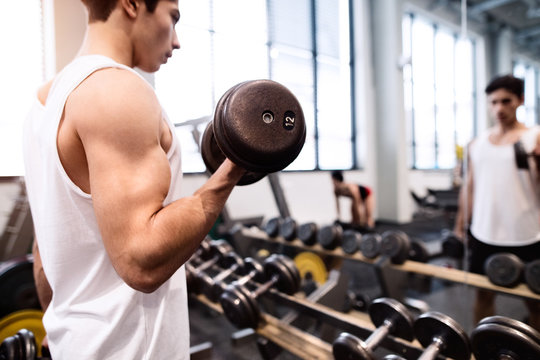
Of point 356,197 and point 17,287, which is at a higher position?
point 356,197

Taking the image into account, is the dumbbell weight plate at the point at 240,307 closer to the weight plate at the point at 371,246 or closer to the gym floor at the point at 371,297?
the gym floor at the point at 371,297

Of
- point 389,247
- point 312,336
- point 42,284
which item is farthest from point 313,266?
point 42,284

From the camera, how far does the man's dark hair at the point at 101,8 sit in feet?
1.69

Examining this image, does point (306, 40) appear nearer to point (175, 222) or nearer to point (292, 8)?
point (292, 8)

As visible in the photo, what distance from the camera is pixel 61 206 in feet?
1.54

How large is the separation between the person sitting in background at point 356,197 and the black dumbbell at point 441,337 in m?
2.72

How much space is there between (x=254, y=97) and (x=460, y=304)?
89.6 inches

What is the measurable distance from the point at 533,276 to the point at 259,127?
1.43 m

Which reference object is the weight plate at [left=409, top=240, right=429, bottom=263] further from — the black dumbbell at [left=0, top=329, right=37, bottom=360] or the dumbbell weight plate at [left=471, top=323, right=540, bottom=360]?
the black dumbbell at [left=0, top=329, right=37, bottom=360]

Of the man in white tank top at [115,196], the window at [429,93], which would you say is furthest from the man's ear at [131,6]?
the window at [429,93]

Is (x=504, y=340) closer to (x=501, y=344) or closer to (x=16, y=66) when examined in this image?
(x=501, y=344)

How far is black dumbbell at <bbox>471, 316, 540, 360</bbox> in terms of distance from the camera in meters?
0.73

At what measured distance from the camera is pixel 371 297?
2.24 m

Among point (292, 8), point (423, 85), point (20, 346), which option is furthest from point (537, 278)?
point (423, 85)
